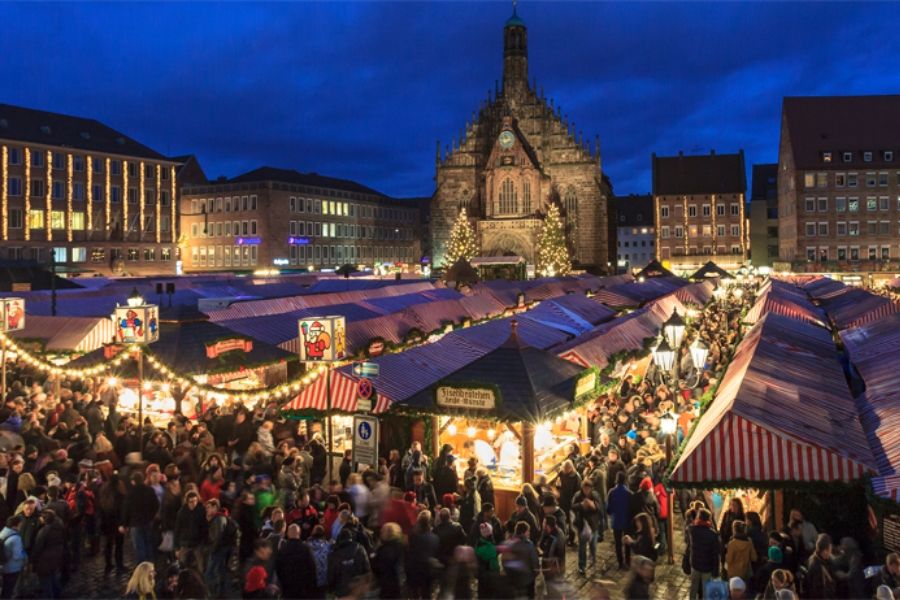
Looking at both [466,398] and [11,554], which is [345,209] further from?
[11,554]

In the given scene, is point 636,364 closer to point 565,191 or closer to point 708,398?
point 708,398

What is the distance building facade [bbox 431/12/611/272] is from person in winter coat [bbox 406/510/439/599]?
62.5 metres

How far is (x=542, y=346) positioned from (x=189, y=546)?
33.5ft

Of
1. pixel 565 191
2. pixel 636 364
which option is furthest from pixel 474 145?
pixel 636 364

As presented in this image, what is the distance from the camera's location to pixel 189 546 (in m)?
8.88

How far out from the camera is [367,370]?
13.3 meters

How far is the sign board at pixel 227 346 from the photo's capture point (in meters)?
16.1

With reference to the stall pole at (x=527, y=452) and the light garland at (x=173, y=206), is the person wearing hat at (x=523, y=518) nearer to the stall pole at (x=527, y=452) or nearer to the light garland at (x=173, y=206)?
the stall pole at (x=527, y=452)

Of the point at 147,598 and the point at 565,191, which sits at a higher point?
the point at 565,191

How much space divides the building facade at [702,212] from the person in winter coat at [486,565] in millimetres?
76106

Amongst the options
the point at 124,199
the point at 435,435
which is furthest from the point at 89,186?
the point at 435,435

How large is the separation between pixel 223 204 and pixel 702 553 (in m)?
73.3

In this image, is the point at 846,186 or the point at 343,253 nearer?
the point at 846,186

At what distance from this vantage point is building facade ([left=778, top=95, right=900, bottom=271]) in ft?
228
